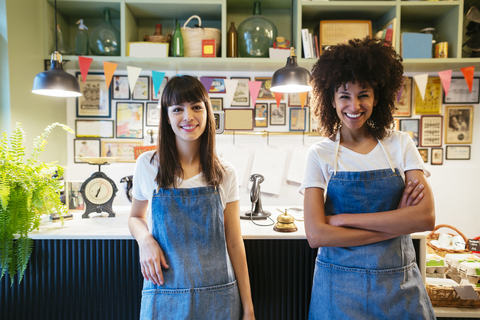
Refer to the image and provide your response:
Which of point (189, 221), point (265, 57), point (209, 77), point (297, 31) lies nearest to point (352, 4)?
point (297, 31)

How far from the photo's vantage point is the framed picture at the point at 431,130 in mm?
2674

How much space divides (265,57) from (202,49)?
498mm

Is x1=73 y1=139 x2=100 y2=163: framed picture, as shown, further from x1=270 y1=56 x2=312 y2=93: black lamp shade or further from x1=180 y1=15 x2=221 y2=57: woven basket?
x1=270 y1=56 x2=312 y2=93: black lamp shade

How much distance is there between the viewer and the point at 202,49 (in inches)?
92.4

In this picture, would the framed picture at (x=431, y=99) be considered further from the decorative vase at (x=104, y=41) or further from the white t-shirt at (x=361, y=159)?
the decorative vase at (x=104, y=41)

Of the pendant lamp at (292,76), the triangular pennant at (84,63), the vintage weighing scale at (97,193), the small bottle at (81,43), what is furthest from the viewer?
the small bottle at (81,43)

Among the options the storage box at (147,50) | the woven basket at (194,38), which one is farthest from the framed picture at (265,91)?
the storage box at (147,50)

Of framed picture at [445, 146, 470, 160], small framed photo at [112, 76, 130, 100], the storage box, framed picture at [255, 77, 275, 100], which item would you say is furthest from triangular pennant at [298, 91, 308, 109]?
small framed photo at [112, 76, 130, 100]

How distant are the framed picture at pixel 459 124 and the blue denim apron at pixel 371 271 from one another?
199 cm

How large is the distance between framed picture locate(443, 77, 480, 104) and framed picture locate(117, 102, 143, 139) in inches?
105

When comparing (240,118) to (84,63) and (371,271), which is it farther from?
(371,271)

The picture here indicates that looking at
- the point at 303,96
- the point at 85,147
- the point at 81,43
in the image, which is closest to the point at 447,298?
the point at 303,96

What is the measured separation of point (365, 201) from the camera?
1136mm

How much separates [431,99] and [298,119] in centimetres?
116
